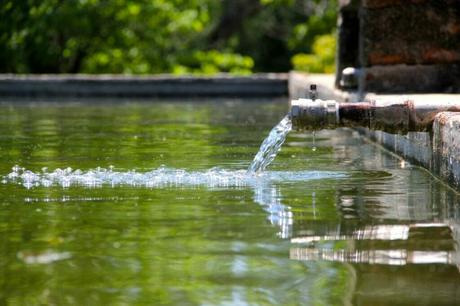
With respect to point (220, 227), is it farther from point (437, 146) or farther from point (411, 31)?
point (411, 31)

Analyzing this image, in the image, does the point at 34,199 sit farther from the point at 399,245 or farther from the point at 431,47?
the point at 431,47

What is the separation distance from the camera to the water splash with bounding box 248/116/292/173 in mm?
8742

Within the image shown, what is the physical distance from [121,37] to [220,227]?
2203 cm

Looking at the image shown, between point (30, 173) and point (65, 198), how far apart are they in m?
1.42

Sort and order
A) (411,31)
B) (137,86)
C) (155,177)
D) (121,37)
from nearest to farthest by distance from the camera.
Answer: (155,177)
(411,31)
(137,86)
(121,37)

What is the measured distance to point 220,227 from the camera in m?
5.99

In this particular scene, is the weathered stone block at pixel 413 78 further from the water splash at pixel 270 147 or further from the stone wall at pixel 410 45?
the water splash at pixel 270 147

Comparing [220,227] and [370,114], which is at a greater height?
[370,114]

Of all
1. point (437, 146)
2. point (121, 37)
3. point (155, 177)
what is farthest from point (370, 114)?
point (121, 37)

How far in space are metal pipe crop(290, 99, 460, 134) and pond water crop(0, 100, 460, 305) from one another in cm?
32

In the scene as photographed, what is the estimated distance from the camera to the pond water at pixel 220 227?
14.8ft

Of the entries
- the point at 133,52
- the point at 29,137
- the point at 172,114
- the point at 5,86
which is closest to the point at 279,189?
the point at 29,137

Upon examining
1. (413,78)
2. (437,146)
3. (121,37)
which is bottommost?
(437,146)

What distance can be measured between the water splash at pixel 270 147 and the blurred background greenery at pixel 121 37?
15.2 metres
